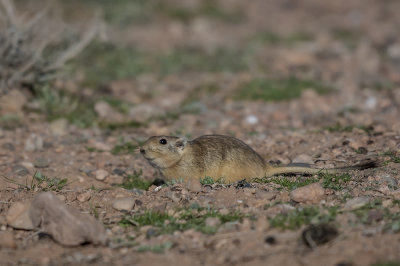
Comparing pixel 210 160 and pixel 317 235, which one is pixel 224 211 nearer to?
pixel 317 235

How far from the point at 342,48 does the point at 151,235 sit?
24.3ft

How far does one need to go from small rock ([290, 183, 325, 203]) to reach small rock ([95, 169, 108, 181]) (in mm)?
2062

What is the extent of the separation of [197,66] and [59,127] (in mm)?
3478

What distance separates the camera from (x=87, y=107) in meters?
7.89

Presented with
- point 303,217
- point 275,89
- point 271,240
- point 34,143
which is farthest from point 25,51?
point 271,240

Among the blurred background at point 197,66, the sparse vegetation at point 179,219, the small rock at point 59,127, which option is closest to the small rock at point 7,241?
the sparse vegetation at point 179,219

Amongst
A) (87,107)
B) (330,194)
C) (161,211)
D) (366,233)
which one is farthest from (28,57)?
(366,233)

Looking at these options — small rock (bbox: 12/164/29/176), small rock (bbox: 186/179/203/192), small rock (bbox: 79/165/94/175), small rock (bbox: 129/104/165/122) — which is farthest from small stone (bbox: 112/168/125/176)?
small rock (bbox: 129/104/165/122)

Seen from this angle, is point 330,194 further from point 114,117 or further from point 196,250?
point 114,117

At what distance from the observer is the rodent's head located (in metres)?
5.52

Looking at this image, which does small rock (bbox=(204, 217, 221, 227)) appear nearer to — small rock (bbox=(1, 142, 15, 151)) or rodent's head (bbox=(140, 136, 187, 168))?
rodent's head (bbox=(140, 136, 187, 168))

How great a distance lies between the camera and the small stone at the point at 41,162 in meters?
5.94

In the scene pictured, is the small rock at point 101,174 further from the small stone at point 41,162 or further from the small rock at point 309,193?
the small rock at point 309,193

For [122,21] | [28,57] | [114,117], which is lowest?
[114,117]
